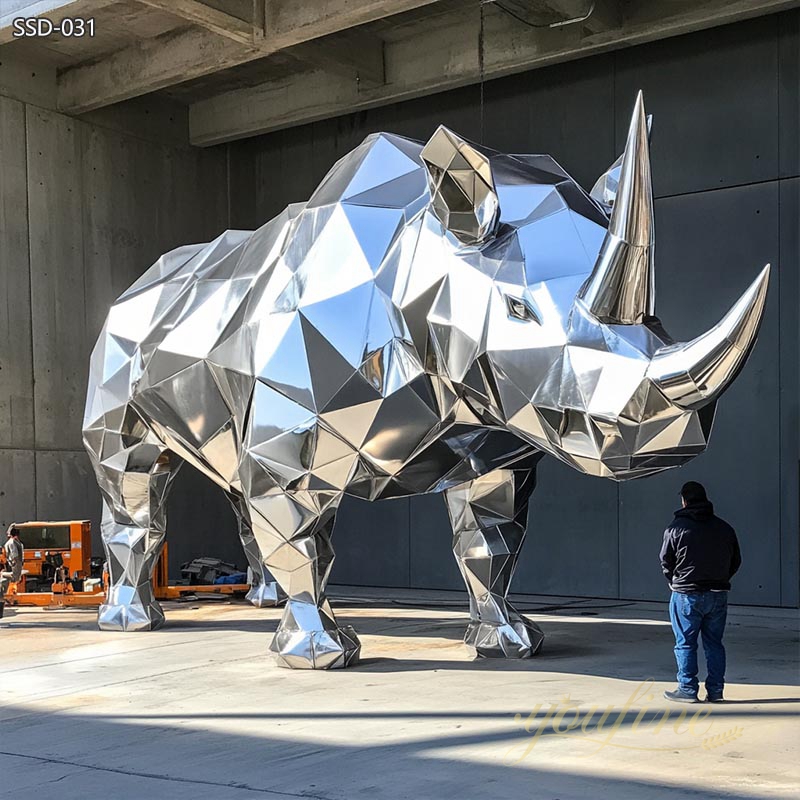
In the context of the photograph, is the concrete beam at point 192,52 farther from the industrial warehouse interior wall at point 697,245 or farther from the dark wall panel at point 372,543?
the dark wall panel at point 372,543

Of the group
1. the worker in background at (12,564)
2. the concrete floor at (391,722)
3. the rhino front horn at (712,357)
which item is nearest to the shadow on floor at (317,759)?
the concrete floor at (391,722)

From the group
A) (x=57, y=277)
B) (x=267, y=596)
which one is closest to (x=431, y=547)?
(x=267, y=596)

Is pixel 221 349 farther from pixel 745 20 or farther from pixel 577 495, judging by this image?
pixel 745 20

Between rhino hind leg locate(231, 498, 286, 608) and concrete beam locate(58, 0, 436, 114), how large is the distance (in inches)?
194

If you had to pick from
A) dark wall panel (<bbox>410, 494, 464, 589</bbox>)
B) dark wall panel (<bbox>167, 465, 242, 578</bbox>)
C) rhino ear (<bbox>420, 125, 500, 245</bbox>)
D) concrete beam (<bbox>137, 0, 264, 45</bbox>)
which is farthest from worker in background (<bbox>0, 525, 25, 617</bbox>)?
A: rhino ear (<bbox>420, 125, 500, 245</bbox>)

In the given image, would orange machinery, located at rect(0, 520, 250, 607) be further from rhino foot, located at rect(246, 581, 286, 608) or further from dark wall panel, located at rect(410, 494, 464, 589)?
dark wall panel, located at rect(410, 494, 464, 589)

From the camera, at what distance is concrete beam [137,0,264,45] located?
11242 millimetres

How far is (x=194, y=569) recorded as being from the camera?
13.5 meters

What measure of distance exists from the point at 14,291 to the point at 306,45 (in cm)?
438

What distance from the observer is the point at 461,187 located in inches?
238

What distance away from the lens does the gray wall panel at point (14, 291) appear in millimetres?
13195

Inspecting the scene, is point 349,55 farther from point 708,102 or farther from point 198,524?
point 198,524

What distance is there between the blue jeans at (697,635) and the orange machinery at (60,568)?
6.89m

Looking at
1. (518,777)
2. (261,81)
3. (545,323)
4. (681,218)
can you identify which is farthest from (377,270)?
(261,81)
